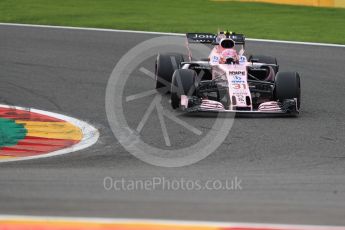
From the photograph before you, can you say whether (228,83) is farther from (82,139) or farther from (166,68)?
(82,139)

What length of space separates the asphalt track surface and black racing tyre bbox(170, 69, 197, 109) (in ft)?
1.57

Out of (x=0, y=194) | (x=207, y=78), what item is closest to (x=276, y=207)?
(x=0, y=194)

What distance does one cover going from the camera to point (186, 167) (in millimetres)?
8977

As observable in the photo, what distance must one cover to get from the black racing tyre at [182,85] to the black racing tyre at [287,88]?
1.04 meters

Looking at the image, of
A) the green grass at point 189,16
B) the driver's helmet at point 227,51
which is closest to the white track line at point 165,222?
the driver's helmet at point 227,51

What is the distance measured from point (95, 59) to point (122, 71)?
1.22 m

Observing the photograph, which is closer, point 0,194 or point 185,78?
point 0,194

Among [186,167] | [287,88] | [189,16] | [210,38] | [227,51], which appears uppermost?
[189,16]

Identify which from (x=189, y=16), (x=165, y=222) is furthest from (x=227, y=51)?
(x=189, y=16)

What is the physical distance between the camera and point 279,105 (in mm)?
12039

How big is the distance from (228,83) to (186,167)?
343cm

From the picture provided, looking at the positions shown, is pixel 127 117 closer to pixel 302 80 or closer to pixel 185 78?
pixel 185 78

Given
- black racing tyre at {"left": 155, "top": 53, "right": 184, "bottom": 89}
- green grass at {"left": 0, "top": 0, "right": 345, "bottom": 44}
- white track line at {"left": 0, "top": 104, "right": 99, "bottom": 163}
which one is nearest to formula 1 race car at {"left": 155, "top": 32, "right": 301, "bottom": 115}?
black racing tyre at {"left": 155, "top": 53, "right": 184, "bottom": 89}

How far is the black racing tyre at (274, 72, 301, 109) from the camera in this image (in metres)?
12.2
